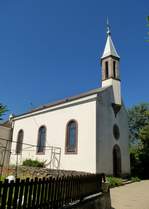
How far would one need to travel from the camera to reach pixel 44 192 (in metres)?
6.16

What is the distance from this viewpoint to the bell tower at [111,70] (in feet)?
70.7

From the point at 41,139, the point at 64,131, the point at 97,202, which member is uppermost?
the point at 64,131

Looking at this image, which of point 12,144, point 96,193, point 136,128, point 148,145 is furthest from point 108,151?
point 136,128

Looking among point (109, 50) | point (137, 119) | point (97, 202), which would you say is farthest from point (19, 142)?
point (137, 119)

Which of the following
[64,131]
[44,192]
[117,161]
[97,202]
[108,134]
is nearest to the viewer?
[44,192]

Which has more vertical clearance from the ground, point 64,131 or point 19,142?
point 64,131

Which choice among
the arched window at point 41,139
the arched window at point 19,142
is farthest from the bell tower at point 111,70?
the arched window at point 19,142

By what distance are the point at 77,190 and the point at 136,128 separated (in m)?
36.7

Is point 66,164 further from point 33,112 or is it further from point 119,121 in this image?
point 33,112

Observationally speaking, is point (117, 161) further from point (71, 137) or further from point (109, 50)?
point (109, 50)

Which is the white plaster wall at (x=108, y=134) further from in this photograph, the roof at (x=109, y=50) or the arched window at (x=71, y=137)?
the roof at (x=109, y=50)

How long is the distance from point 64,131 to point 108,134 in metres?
4.29

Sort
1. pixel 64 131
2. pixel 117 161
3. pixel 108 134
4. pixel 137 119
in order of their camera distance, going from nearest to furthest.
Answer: pixel 108 134 → pixel 64 131 → pixel 117 161 → pixel 137 119

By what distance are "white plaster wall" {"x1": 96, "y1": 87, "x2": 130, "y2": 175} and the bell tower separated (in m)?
0.78
